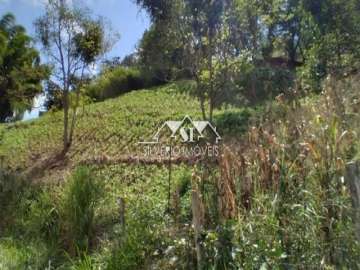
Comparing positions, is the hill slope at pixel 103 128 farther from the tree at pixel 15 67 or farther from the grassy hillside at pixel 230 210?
the grassy hillside at pixel 230 210

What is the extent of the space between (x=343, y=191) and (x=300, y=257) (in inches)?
21.4

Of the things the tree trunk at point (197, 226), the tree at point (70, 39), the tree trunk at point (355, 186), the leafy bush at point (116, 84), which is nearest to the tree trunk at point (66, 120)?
the tree at point (70, 39)

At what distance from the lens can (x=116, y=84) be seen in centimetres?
1725

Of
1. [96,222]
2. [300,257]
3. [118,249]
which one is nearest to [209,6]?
[96,222]

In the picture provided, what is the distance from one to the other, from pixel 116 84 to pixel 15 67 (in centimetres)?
526

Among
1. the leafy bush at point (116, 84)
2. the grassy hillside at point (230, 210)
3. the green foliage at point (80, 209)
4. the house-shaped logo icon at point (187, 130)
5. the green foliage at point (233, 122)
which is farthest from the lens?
the leafy bush at point (116, 84)

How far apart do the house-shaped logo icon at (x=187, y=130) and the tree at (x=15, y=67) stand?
24.1 ft

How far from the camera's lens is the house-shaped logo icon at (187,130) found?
808 centimetres

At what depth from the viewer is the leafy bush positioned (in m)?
17.1

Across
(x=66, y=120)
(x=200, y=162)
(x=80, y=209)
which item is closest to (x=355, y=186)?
(x=200, y=162)

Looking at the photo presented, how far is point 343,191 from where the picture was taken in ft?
8.86

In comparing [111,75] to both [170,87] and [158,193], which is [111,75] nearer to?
[170,87]

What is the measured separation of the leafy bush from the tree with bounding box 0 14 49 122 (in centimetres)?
250

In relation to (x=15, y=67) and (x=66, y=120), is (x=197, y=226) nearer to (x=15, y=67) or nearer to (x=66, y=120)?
(x=66, y=120)
